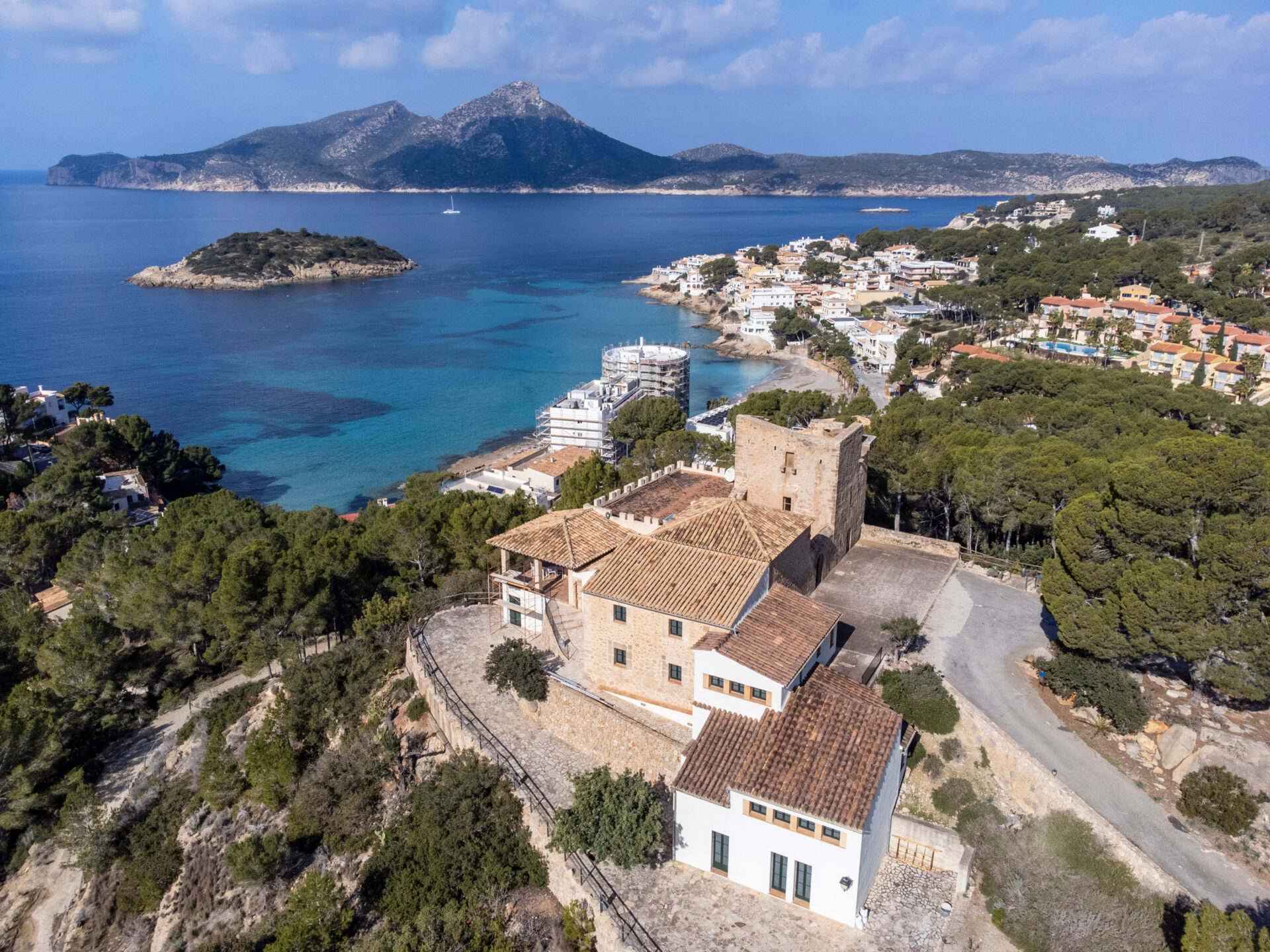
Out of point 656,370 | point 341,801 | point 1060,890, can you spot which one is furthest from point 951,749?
point 656,370

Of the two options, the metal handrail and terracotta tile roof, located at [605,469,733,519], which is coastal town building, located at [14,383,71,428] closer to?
the metal handrail

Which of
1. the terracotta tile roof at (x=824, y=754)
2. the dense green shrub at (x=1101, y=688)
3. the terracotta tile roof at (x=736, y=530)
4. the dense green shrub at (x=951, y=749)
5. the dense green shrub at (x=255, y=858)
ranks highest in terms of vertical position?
the terracotta tile roof at (x=736, y=530)

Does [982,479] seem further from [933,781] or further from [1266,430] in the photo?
[1266,430]

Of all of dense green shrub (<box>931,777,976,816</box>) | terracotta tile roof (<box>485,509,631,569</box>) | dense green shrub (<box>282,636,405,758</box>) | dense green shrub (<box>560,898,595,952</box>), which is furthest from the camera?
dense green shrub (<box>282,636,405,758</box>)

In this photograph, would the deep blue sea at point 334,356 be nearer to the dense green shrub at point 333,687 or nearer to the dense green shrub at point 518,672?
the dense green shrub at point 333,687

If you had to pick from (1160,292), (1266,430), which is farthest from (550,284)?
(1266,430)

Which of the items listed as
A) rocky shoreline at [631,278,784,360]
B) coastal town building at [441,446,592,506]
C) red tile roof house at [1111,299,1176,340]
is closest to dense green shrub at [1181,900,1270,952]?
coastal town building at [441,446,592,506]

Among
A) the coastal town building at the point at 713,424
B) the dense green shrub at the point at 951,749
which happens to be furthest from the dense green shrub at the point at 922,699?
the coastal town building at the point at 713,424
